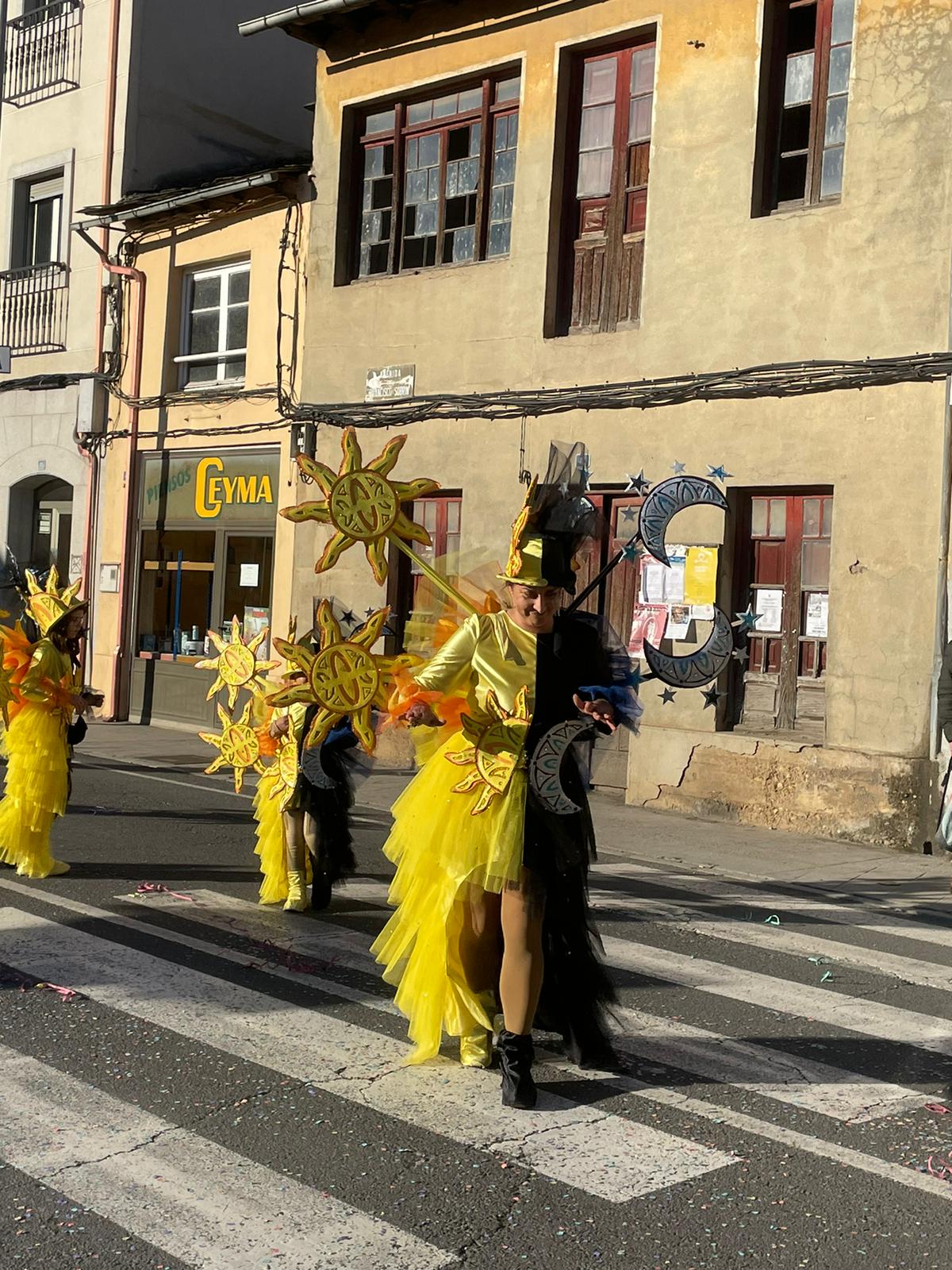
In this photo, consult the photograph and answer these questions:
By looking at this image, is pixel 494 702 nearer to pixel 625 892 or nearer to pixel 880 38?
pixel 625 892

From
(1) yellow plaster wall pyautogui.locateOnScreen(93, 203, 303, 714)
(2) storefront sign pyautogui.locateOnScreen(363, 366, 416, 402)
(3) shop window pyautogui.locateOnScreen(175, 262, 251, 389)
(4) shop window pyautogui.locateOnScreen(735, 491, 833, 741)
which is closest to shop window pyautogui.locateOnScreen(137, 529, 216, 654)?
(1) yellow plaster wall pyautogui.locateOnScreen(93, 203, 303, 714)

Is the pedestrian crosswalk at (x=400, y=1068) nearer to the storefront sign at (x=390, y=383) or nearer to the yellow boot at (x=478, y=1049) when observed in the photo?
the yellow boot at (x=478, y=1049)

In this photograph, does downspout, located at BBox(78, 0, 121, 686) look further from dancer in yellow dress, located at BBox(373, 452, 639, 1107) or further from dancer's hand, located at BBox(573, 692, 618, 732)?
dancer's hand, located at BBox(573, 692, 618, 732)

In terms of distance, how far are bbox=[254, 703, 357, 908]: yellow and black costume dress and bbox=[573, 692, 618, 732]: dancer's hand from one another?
2874 millimetres

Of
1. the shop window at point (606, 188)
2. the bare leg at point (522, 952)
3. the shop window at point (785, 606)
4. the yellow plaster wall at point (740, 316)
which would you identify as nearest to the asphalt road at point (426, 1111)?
the bare leg at point (522, 952)

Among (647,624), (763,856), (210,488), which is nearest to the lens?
(763,856)

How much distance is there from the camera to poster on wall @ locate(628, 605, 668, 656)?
43.7ft

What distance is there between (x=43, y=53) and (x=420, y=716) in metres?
19.6

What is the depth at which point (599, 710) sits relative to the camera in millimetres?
5230

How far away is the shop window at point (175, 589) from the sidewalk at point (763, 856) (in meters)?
5.69

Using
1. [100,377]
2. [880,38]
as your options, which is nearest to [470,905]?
[880,38]

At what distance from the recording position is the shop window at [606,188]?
45.6 feet

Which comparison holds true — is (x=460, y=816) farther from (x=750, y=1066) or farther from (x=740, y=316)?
(x=740, y=316)

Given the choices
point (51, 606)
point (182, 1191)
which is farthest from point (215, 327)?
point (182, 1191)
